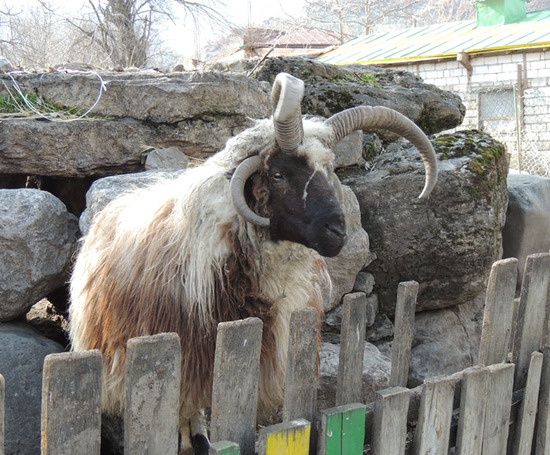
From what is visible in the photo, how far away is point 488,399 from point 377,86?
11.7ft

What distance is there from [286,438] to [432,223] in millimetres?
2719

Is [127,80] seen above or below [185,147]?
above

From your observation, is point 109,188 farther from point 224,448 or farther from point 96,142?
point 224,448

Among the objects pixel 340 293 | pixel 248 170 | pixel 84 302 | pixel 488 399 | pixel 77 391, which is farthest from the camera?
pixel 340 293

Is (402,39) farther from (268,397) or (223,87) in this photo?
(268,397)

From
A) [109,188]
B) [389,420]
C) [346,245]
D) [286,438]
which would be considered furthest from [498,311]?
[109,188]

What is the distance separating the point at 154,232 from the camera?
3.13m

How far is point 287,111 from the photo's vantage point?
276 cm

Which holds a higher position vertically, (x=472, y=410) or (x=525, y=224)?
(x=525, y=224)

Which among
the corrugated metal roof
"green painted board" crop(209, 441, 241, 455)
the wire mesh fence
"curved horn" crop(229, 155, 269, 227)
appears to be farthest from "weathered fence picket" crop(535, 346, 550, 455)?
the corrugated metal roof

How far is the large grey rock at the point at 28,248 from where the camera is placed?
364 centimetres

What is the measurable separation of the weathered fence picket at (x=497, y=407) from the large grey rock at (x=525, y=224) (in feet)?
9.42

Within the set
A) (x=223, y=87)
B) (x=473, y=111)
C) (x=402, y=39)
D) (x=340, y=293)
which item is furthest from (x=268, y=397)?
(x=402, y=39)

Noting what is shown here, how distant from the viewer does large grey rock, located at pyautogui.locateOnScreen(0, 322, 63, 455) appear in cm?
323
